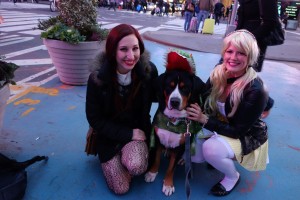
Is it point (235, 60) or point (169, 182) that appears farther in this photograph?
point (169, 182)

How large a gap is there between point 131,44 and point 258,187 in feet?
5.11

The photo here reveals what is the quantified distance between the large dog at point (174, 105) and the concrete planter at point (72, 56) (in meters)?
2.07

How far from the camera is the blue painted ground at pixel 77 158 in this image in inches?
83.9

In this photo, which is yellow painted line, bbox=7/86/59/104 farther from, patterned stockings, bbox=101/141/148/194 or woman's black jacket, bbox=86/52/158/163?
patterned stockings, bbox=101/141/148/194

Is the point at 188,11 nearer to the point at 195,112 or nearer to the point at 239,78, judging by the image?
the point at 239,78

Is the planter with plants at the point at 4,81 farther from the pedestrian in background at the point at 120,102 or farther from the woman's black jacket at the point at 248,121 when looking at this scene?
the woman's black jacket at the point at 248,121

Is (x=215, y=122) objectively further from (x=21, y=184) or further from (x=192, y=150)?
(x=21, y=184)

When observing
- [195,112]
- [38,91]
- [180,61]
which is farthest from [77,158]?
[38,91]

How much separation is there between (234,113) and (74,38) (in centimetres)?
260

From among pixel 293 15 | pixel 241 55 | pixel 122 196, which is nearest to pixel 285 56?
pixel 241 55

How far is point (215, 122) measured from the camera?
2.06 metres

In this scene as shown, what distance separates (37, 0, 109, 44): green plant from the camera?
3.83 meters

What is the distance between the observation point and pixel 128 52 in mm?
1948

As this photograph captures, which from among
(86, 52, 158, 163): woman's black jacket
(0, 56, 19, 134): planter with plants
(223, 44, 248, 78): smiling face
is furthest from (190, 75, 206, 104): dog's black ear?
(0, 56, 19, 134): planter with plants
